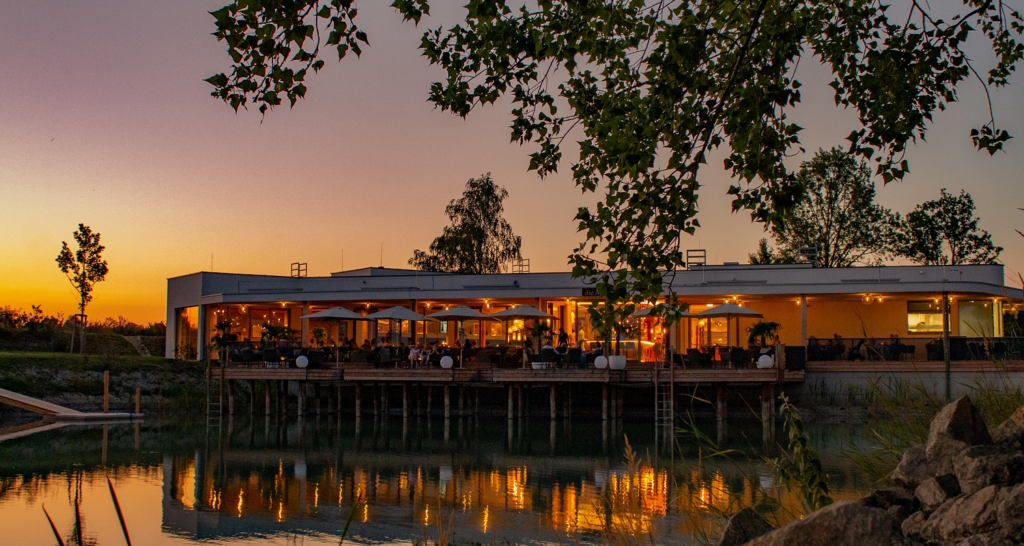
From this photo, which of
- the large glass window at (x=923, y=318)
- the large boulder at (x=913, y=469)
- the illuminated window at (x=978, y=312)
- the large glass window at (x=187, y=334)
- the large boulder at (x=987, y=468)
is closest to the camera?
the large boulder at (x=987, y=468)

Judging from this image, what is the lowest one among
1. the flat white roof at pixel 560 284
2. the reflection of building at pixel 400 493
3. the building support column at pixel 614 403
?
the reflection of building at pixel 400 493

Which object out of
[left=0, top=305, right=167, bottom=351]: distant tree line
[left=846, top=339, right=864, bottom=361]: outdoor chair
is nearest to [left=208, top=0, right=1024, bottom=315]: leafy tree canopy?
[left=846, top=339, right=864, bottom=361]: outdoor chair

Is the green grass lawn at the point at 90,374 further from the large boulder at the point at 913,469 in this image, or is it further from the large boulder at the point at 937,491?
the large boulder at the point at 937,491

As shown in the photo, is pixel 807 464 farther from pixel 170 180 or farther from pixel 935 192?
pixel 935 192

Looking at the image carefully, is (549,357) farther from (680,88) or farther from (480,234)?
(480,234)

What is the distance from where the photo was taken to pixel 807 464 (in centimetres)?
395

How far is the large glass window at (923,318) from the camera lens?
30.8m

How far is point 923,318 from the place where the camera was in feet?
102

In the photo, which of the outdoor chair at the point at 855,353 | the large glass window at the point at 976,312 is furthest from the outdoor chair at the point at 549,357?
the large glass window at the point at 976,312

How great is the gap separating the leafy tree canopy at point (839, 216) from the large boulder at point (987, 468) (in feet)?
140

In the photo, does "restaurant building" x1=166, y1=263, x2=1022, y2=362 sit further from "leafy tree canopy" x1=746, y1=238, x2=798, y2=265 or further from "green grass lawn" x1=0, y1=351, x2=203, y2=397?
"leafy tree canopy" x1=746, y1=238, x2=798, y2=265

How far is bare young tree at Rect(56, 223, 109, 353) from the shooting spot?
131 ft

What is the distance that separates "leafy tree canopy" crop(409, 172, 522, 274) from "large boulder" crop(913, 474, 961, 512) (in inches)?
1782

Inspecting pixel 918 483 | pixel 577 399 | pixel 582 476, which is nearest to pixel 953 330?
pixel 577 399
